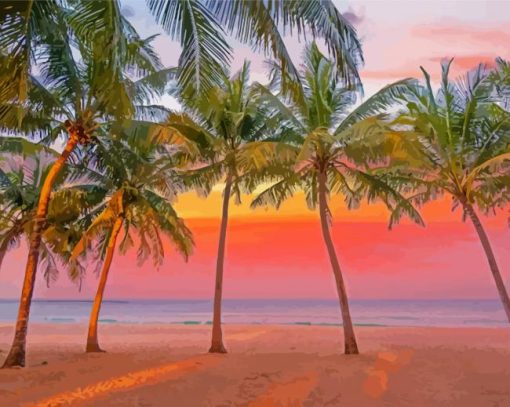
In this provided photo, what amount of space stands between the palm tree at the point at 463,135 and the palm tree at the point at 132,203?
5.96 m

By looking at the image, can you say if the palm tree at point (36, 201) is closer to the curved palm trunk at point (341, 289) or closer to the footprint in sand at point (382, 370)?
the curved palm trunk at point (341, 289)

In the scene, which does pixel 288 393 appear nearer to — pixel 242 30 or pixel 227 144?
pixel 242 30

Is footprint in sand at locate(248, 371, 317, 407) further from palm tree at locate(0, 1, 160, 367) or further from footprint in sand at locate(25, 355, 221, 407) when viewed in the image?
palm tree at locate(0, 1, 160, 367)

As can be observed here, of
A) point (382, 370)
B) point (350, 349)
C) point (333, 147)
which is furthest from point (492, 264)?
point (333, 147)

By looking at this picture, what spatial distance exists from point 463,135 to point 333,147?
3005 mm

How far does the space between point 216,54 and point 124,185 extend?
26.7 feet

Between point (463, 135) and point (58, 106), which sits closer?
point (58, 106)

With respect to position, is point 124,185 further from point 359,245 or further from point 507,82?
point 359,245

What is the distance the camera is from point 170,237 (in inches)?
576

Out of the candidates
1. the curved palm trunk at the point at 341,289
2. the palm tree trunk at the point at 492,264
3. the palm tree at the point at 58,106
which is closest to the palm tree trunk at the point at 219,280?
the curved palm trunk at the point at 341,289

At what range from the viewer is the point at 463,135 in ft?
41.5

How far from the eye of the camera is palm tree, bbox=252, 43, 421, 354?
41.0 ft

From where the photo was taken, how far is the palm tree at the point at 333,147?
492 inches

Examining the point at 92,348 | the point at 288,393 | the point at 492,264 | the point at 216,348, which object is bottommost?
the point at 92,348
